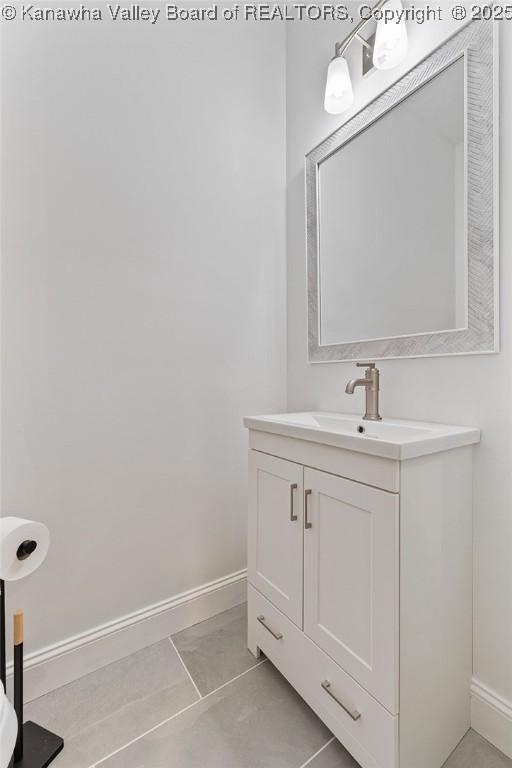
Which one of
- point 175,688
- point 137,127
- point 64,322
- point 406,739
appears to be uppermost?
point 137,127

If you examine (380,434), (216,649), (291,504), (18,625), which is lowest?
(216,649)

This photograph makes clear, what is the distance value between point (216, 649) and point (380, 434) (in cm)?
100

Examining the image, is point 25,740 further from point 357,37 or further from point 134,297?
point 357,37

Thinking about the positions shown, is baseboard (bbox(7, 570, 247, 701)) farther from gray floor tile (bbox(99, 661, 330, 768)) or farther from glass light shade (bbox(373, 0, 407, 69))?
glass light shade (bbox(373, 0, 407, 69))

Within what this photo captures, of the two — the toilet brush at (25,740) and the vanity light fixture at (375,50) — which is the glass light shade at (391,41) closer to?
the vanity light fixture at (375,50)

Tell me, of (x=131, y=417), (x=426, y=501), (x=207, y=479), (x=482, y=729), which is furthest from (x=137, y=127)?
(x=482, y=729)

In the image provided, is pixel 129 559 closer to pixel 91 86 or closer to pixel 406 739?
pixel 406 739

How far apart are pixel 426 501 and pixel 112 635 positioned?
1.18 meters

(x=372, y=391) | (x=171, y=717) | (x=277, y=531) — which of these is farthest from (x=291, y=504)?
(x=171, y=717)

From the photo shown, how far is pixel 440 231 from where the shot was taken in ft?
3.91

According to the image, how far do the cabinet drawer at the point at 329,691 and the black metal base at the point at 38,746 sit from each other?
2.06 ft

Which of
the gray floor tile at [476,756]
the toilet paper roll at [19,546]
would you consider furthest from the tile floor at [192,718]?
the toilet paper roll at [19,546]

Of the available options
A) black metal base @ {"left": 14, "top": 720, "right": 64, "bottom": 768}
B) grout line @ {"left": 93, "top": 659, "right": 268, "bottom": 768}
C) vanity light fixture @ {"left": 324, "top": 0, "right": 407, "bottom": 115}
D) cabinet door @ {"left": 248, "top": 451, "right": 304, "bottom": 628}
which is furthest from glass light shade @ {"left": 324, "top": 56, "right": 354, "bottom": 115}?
black metal base @ {"left": 14, "top": 720, "right": 64, "bottom": 768}

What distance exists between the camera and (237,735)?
3.53 ft
